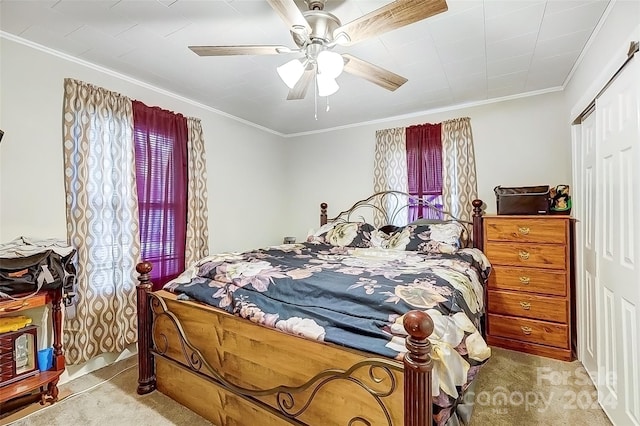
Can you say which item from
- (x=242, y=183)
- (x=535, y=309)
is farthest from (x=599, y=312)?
(x=242, y=183)

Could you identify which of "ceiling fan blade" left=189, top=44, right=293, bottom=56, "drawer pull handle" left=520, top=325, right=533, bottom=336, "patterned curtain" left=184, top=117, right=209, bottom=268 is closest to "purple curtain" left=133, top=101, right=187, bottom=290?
"patterned curtain" left=184, top=117, right=209, bottom=268

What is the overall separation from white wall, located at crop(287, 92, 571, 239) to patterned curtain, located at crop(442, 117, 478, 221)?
0.10 meters

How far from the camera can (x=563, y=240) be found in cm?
259

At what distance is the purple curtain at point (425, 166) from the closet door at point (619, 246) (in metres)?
1.58

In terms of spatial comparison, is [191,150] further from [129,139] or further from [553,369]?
[553,369]

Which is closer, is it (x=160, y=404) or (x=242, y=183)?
(x=160, y=404)

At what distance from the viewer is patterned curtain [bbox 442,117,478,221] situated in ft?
10.9

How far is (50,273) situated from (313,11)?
90.5 inches

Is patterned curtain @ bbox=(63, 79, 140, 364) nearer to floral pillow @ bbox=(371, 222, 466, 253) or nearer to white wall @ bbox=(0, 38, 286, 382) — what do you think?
white wall @ bbox=(0, 38, 286, 382)

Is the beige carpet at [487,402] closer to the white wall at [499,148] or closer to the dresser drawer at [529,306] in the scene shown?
the dresser drawer at [529,306]

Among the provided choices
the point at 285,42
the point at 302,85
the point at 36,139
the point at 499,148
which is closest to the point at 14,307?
the point at 36,139

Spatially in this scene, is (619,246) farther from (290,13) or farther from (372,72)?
(290,13)

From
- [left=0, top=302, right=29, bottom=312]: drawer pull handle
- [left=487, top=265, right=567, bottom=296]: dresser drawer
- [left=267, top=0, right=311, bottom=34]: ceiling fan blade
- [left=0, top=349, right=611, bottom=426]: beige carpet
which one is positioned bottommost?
[left=0, top=349, right=611, bottom=426]: beige carpet

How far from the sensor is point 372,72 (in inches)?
77.8
